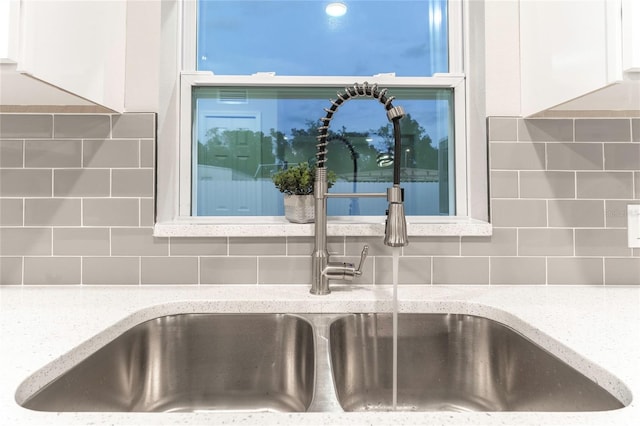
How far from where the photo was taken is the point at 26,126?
3.51 ft

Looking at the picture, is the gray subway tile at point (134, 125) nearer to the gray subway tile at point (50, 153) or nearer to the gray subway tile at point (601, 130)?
the gray subway tile at point (50, 153)

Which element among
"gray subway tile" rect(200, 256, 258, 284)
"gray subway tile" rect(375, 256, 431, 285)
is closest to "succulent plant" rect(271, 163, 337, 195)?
"gray subway tile" rect(200, 256, 258, 284)

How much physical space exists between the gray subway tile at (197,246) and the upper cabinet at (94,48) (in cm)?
41

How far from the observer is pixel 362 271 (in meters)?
1.09

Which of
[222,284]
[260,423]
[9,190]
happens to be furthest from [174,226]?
[260,423]

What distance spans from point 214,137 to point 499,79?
93 centimetres

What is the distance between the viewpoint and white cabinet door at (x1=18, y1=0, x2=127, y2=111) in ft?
2.33

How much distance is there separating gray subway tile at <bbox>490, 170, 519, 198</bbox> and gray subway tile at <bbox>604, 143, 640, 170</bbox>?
0.28m

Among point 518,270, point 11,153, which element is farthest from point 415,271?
point 11,153

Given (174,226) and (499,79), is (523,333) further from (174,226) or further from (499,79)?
(174,226)

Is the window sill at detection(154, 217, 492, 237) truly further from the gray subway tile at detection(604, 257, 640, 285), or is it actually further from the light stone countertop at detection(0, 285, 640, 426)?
the gray subway tile at detection(604, 257, 640, 285)

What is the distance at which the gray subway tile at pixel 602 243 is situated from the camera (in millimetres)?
1090

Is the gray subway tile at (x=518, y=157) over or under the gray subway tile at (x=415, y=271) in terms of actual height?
over

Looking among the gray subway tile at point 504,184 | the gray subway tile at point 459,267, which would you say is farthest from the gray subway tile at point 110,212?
the gray subway tile at point 504,184
